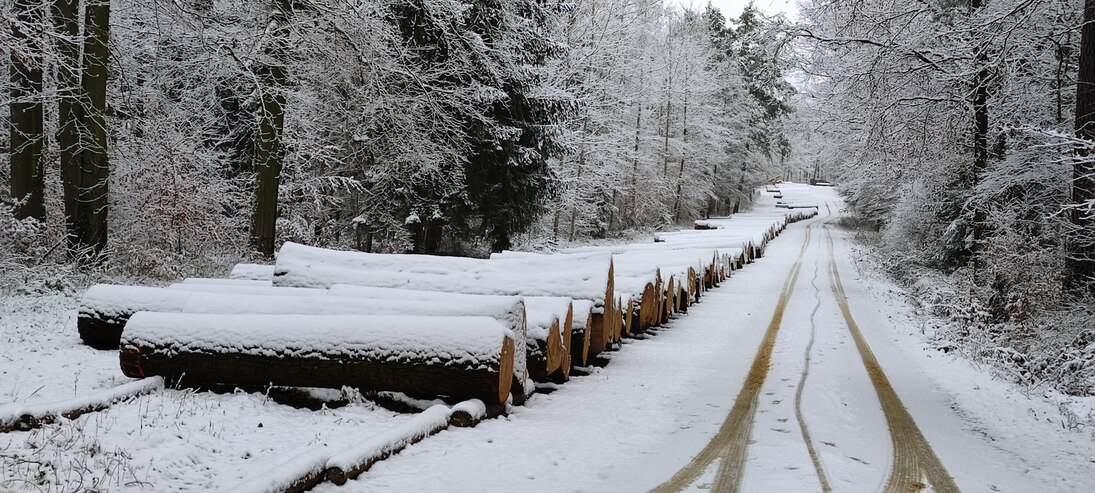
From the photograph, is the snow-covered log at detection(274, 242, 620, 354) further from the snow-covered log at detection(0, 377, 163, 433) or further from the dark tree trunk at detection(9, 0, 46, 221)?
the dark tree trunk at detection(9, 0, 46, 221)

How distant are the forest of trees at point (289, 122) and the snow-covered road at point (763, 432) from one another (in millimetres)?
5411

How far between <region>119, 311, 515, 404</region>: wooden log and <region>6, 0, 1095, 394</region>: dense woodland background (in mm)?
2905

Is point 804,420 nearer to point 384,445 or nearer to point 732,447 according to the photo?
point 732,447

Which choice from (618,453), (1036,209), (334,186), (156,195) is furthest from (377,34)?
(1036,209)

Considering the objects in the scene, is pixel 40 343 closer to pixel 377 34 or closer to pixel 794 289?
pixel 377 34

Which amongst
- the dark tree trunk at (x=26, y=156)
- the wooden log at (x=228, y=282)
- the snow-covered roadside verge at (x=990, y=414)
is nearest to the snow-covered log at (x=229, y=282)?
the wooden log at (x=228, y=282)

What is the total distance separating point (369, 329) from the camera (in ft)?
18.5

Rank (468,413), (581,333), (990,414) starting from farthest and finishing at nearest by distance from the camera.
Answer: (581,333)
(990,414)
(468,413)

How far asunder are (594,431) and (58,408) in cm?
381

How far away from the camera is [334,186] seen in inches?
712

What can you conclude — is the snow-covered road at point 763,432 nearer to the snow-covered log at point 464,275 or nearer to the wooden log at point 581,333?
the wooden log at point 581,333

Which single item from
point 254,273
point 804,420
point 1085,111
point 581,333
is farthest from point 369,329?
point 1085,111

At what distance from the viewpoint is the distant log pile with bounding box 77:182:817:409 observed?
5.57m

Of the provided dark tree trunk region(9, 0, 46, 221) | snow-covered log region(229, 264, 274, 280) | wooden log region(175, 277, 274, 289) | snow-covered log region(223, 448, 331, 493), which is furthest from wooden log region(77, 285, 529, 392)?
dark tree trunk region(9, 0, 46, 221)
